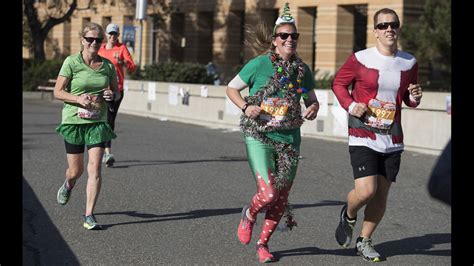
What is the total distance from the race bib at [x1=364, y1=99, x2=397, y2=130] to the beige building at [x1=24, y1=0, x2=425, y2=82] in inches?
981

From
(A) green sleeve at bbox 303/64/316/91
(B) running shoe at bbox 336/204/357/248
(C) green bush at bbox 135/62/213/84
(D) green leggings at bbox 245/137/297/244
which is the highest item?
(A) green sleeve at bbox 303/64/316/91

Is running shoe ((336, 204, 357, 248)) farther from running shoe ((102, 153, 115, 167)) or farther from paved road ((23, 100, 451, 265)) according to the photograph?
running shoe ((102, 153, 115, 167))

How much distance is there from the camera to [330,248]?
7148 mm

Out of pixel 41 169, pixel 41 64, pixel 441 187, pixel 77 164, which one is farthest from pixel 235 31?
pixel 441 187

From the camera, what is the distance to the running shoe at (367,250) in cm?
666

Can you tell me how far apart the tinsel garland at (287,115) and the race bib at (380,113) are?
0.53m

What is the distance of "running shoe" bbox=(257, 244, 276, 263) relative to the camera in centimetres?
655

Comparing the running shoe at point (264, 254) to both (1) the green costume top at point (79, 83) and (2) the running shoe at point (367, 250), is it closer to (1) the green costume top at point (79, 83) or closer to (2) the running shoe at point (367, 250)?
(2) the running shoe at point (367, 250)

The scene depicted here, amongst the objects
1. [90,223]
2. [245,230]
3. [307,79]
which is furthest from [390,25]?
[90,223]

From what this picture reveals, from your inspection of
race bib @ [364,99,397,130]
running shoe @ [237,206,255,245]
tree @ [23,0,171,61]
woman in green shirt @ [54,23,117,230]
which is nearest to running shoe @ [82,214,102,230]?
woman in green shirt @ [54,23,117,230]

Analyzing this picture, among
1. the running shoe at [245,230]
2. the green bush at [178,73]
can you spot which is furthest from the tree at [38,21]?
the running shoe at [245,230]

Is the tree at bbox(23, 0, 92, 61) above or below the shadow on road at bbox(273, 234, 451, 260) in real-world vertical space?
above
